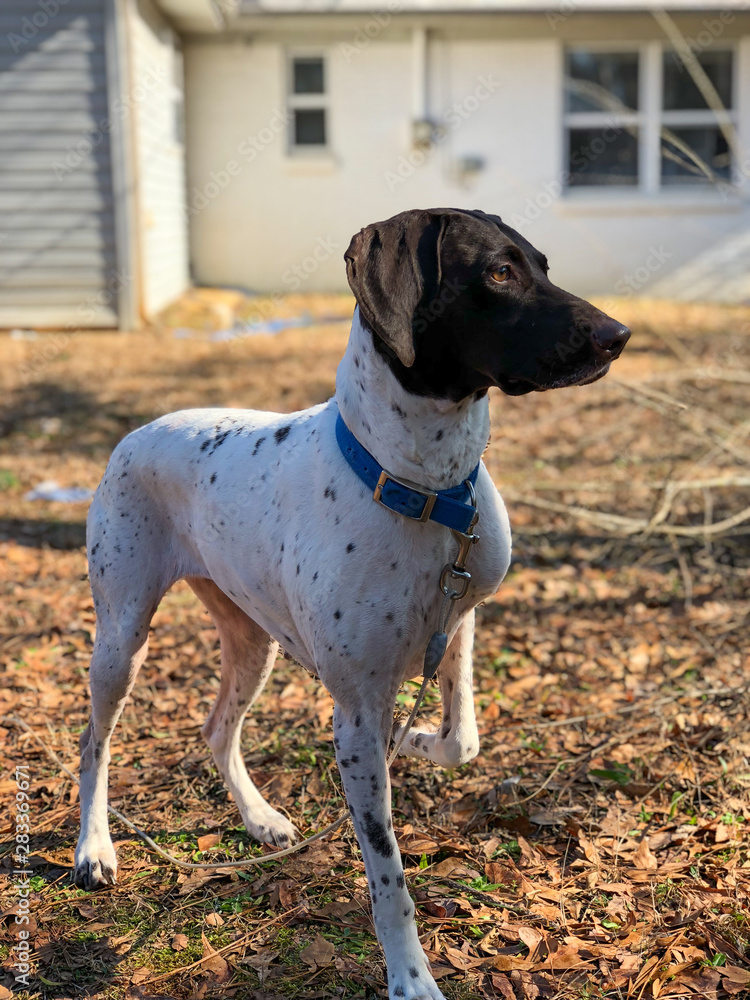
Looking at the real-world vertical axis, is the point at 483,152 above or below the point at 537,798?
above

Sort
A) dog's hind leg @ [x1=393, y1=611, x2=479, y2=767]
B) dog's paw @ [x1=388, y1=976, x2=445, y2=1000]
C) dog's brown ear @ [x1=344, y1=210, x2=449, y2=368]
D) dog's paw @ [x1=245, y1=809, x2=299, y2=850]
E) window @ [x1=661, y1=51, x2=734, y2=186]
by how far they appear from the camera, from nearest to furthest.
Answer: dog's brown ear @ [x1=344, y1=210, x2=449, y2=368], dog's paw @ [x1=388, y1=976, x2=445, y2=1000], dog's hind leg @ [x1=393, y1=611, x2=479, y2=767], dog's paw @ [x1=245, y1=809, x2=299, y2=850], window @ [x1=661, y1=51, x2=734, y2=186]

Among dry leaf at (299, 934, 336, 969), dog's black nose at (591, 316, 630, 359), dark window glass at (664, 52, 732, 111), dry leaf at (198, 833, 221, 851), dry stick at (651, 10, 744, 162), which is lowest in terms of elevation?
dry leaf at (198, 833, 221, 851)

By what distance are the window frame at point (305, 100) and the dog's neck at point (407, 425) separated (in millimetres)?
14241

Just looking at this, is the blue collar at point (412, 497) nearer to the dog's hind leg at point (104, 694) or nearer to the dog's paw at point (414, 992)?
the dog's hind leg at point (104, 694)

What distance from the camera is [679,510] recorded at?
619 cm

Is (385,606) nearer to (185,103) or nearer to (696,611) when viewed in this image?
(696,611)

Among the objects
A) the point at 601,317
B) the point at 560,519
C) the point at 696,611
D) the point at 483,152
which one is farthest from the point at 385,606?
the point at 483,152

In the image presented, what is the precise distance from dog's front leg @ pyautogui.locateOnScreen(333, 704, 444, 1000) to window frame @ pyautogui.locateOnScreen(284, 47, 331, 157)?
47.8 ft

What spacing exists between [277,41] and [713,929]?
15.2 meters

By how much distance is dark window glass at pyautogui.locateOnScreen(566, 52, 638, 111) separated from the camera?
50.9ft

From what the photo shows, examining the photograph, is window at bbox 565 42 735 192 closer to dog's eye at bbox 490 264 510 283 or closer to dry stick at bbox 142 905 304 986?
dog's eye at bbox 490 264 510 283

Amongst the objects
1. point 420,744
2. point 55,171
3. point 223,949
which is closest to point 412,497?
point 420,744

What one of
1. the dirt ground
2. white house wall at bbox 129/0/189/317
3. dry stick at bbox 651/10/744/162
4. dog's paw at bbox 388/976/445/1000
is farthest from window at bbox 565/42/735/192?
dog's paw at bbox 388/976/445/1000

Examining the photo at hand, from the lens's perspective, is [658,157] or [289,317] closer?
[289,317]
